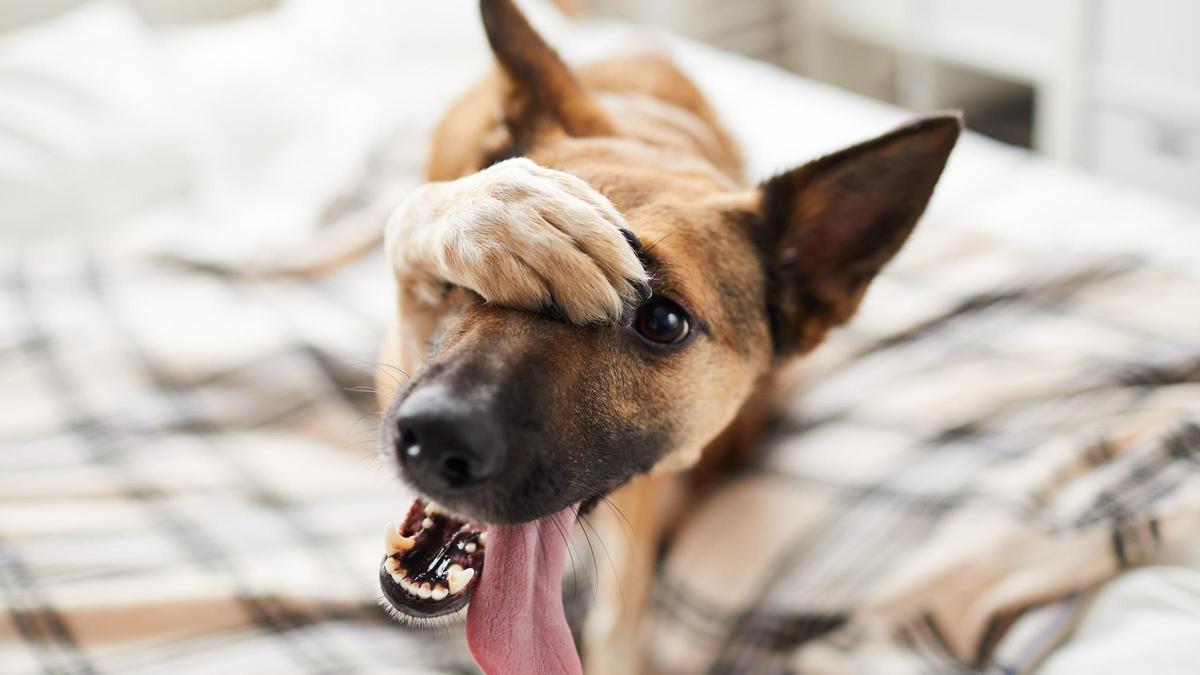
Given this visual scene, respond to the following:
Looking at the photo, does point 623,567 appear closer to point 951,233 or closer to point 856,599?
point 856,599

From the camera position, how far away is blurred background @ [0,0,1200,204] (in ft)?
10.5

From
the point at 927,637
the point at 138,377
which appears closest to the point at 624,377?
the point at 927,637

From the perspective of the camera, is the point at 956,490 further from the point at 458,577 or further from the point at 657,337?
the point at 458,577

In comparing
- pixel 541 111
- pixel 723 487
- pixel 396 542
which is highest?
pixel 541 111

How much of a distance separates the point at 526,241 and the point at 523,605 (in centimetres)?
38

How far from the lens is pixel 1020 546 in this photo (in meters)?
1.40

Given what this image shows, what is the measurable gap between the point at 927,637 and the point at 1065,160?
9.37ft

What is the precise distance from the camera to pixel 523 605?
3.09 feet

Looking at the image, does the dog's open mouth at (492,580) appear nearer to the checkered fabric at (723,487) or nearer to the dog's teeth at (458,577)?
the dog's teeth at (458,577)

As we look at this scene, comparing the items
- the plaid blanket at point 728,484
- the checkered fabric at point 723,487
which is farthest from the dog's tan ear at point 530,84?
the plaid blanket at point 728,484

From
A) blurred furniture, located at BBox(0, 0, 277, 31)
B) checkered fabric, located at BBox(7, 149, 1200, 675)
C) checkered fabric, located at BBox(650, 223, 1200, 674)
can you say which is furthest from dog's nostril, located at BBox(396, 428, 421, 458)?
blurred furniture, located at BBox(0, 0, 277, 31)

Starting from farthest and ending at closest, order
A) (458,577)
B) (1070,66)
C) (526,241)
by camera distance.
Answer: (1070,66)
(458,577)
(526,241)

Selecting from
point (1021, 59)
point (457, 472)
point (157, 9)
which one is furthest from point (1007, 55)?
point (457, 472)

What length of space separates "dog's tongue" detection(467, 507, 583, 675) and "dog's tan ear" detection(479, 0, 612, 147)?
468 millimetres
